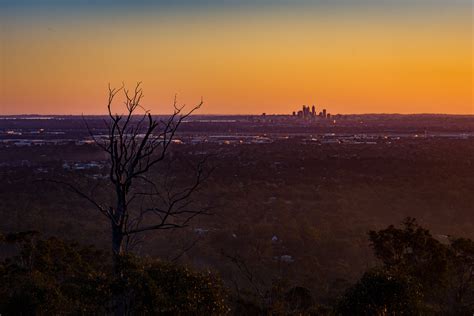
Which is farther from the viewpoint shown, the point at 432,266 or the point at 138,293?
the point at 432,266

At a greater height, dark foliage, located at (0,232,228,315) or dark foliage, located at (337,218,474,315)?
dark foliage, located at (0,232,228,315)

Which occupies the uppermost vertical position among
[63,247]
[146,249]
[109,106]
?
[109,106]

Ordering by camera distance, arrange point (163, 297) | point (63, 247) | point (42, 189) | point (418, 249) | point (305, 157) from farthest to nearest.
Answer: point (305, 157) < point (42, 189) < point (63, 247) < point (418, 249) < point (163, 297)

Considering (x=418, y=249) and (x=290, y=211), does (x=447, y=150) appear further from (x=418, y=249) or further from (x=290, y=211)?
(x=418, y=249)

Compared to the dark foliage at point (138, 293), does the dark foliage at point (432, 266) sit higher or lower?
lower

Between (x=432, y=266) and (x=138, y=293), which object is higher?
(x=138, y=293)

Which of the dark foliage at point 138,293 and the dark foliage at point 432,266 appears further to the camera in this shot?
the dark foliage at point 432,266

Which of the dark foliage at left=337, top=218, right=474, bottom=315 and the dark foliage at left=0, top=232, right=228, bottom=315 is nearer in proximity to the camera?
the dark foliage at left=0, top=232, right=228, bottom=315

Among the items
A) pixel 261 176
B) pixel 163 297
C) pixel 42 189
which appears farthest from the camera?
pixel 261 176

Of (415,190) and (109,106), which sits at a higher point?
(109,106)

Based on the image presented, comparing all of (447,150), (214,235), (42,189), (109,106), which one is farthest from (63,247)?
(447,150)

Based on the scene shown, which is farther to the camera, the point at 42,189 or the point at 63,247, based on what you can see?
the point at 42,189
